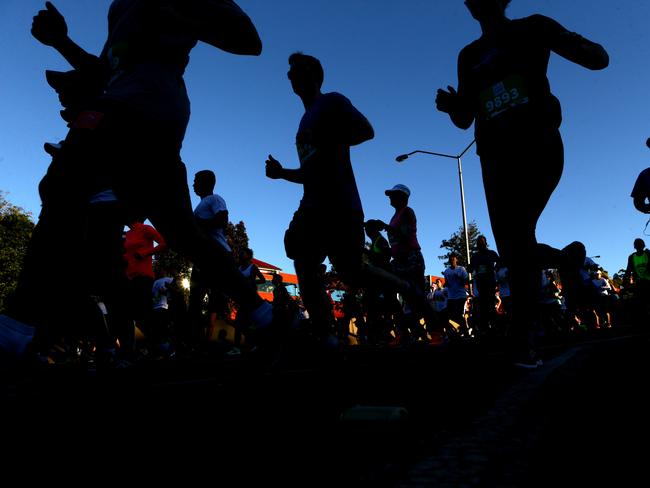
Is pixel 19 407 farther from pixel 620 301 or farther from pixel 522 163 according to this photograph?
pixel 620 301

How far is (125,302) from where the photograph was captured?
15.3 ft

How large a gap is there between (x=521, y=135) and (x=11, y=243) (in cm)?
4457

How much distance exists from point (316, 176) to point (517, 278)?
1579 millimetres

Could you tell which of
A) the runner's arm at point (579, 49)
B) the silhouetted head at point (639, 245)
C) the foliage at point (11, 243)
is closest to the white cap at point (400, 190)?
the runner's arm at point (579, 49)

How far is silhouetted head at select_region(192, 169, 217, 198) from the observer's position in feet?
21.0

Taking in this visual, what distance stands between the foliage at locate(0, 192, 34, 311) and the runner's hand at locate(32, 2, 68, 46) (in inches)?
1506

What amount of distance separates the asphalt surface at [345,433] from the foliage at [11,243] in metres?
39.0

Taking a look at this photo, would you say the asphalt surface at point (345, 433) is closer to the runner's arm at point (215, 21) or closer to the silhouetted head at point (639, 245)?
the runner's arm at point (215, 21)

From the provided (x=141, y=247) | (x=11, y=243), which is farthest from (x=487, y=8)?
(x=11, y=243)

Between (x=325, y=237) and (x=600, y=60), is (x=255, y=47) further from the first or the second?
(x=600, y=60)

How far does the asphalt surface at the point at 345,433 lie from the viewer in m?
0.91

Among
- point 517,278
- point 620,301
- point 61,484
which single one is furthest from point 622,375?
point 620,301

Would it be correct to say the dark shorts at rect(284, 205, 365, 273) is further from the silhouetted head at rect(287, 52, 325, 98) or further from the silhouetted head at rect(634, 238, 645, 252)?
the silhouetted head at rect(634, 238, 645, 252)

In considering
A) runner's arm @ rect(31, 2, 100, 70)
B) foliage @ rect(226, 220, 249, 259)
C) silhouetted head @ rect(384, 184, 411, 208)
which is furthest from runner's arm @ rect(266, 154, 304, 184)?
foliage @ rect(226, 220, 249, 259)
